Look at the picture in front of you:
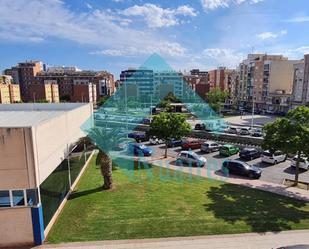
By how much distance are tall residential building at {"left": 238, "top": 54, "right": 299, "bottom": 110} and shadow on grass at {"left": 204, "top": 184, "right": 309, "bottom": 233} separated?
2185 inches

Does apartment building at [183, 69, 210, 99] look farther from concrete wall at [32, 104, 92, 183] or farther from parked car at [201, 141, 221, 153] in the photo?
concrete wall at [32, 104, 92, 183]

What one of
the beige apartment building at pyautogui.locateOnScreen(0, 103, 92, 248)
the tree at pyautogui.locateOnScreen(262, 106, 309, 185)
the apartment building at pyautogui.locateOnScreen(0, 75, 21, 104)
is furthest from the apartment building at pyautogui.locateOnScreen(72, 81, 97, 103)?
the beige apartment building at pyautogui.locateOnScreen(0, 103, 92, 248)

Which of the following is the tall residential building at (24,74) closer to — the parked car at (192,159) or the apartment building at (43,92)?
the apartment building at (43,92)

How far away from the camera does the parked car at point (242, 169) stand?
1966 cm

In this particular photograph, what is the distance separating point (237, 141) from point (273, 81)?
45.7 meters

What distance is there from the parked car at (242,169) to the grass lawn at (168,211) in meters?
3.06

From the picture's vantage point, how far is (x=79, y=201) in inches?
568

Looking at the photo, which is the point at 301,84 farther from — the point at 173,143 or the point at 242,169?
the point at 242,169

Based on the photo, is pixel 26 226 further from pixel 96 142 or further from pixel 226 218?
pixel 226 218

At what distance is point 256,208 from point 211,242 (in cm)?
438

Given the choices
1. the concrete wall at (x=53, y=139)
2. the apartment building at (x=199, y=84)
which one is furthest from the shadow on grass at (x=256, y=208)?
the apartment building at (x=199, y=84)

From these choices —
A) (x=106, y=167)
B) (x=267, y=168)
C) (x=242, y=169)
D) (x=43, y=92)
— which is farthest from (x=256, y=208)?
(x=43, y=92)

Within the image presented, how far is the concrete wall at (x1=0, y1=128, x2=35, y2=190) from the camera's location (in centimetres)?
991

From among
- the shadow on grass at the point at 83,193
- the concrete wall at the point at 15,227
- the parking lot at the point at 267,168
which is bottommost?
the parking lot at the point at 267,168
